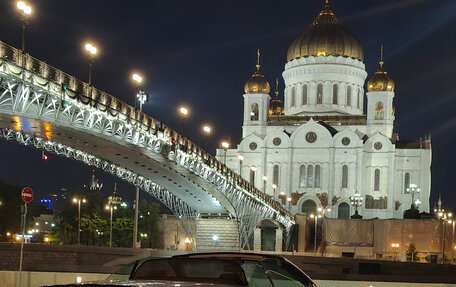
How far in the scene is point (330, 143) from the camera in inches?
4104

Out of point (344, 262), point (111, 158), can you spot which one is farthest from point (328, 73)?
point (344, 262)

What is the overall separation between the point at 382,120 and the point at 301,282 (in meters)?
104

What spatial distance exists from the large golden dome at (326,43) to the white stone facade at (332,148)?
3.19 feet

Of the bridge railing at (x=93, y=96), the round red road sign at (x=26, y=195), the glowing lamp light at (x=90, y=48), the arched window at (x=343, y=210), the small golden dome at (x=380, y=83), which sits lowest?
the round red road sign at (x=26, y=195)

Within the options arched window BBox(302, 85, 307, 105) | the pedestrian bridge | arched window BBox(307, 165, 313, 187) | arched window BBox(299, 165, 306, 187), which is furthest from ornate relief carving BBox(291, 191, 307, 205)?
the pedestrian bridge

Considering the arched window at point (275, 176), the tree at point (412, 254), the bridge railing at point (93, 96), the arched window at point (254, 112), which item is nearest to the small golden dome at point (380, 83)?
the arched window at point (254, 112)

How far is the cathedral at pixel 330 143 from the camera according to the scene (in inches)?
4050

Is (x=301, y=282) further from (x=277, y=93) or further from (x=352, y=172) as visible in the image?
(x=277, y=93)

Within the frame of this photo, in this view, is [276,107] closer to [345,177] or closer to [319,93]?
[319,93]

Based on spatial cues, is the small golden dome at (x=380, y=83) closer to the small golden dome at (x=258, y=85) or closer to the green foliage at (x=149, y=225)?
the small golden dome at (x=258, y=85)

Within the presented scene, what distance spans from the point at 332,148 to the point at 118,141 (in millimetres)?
61451

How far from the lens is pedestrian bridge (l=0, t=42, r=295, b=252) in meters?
35.4

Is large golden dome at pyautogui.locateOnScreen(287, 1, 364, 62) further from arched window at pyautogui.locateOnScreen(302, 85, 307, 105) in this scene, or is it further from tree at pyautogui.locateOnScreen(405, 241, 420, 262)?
tree at pyautogui.locateOnScreen(405, 241, 420, 262)

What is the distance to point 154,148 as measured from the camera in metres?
50.5
